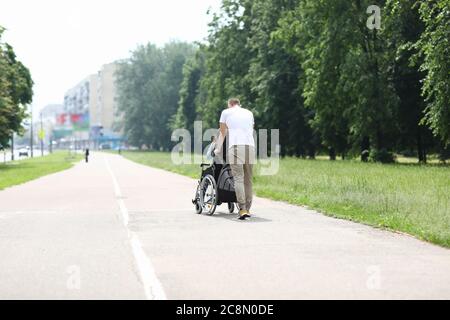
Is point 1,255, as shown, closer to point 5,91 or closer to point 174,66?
point 5,91

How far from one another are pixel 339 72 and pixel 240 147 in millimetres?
30825

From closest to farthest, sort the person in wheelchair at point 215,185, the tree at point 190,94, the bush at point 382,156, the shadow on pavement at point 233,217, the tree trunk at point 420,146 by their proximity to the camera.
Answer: the shadow on pavement at point 233,217, the person in wheelchair at point 215,185, the bush at point 382,156, the tree trunk at point 420,146, the tree at point 190,94

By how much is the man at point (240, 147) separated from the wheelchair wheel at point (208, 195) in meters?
0.65

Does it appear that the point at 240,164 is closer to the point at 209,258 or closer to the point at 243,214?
the point at 243,214

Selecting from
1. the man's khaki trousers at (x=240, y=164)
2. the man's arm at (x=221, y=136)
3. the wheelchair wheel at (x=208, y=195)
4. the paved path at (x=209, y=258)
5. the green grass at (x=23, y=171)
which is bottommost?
the green grass at (x=23, y=171)

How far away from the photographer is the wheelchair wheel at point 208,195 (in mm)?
12797

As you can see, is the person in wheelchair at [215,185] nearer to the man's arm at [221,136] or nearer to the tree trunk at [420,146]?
the man's arm at [221,136]

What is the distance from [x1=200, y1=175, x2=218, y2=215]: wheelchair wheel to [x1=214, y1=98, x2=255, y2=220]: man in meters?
0.65

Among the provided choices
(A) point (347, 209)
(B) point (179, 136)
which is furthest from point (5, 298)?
(B) point (179, 136)

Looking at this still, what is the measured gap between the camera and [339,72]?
1650 inches

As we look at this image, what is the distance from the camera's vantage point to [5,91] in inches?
1820

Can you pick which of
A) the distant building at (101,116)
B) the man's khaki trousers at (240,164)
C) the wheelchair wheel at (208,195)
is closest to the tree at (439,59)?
the wheelchair wheel at (208,195)

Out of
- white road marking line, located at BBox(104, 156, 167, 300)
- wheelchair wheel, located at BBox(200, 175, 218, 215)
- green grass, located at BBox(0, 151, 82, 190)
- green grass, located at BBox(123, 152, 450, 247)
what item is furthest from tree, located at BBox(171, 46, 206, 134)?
white road marking line, located at BBox(104, 156, 167, 300)
